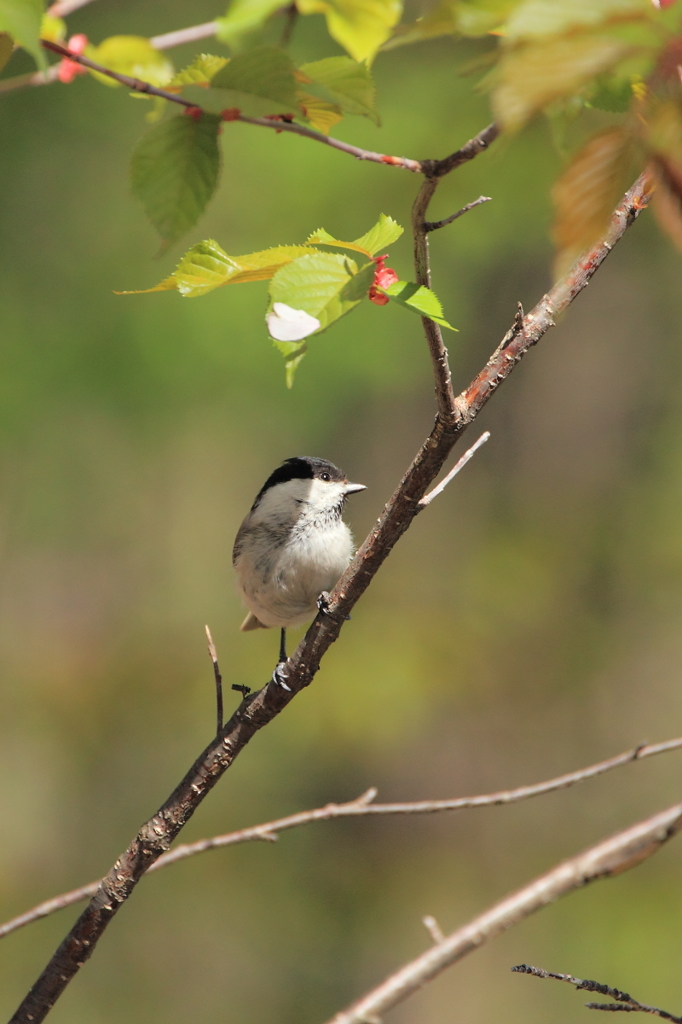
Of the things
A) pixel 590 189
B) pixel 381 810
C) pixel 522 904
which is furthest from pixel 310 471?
pixel 590 189

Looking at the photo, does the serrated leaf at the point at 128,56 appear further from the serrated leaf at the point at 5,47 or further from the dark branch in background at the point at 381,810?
the dark branch in background at the point at 381,810

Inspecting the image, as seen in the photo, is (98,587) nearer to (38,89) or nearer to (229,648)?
(229,648)

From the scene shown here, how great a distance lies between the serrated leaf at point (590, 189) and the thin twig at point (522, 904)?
0.52m

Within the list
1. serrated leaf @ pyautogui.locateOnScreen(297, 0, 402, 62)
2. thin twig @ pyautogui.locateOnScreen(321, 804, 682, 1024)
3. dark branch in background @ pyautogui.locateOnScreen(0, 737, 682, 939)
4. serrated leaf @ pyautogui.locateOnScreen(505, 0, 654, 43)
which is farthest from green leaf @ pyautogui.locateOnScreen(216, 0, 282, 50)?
dark branch in background @ pyautogui.locateOnScreen(0, 737, 682, 939)

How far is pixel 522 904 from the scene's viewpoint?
2.73ft

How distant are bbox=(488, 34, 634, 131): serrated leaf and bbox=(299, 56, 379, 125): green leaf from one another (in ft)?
1.12

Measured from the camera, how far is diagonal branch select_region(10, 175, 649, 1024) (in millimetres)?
1126

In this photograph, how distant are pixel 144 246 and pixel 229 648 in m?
2.76

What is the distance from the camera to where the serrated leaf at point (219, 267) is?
861mm

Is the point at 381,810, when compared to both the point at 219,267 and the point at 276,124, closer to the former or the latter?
the point at 219,267

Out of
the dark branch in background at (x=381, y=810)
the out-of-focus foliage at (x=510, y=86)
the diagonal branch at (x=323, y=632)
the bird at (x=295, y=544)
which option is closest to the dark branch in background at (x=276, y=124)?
the out-of-focus foliage at (x=510, y=86)

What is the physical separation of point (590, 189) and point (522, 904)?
638 millimetres

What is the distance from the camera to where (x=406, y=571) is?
6590 millimetres

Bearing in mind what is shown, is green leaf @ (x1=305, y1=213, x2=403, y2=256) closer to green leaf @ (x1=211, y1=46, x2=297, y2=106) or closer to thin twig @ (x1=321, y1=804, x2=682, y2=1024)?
green leaf @ (x1=211, y1=46, x2=297, y2=106)
